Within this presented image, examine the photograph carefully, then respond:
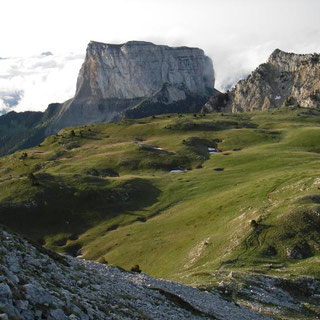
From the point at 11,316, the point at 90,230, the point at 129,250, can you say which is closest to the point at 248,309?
the point at 11,316

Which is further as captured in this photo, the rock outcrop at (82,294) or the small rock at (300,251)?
the small rock at (300,251)

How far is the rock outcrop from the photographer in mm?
19500

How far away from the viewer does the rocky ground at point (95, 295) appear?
19688 millimetres

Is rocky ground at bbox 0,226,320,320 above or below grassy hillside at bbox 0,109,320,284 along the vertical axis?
above

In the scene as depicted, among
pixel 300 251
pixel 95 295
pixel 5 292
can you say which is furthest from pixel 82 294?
pixel 300 251

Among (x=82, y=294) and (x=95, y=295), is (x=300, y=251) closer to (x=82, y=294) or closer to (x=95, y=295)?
(x=95, y=295)

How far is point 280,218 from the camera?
70500mm

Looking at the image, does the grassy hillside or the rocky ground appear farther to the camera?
the grassy hillside

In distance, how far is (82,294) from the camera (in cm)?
2611

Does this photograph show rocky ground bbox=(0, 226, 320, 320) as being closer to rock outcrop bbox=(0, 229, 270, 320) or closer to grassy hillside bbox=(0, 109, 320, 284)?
rock outcrop bbox=(0, 229, 270, 320)

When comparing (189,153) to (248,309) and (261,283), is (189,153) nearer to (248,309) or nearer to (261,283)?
(261,283)

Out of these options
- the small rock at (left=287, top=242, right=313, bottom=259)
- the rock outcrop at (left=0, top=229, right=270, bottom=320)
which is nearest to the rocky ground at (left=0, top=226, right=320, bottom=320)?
the rock outcrop at (left=0, top=229, right=270, bottom=320)

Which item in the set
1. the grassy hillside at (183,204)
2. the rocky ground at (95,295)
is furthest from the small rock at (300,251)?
the rocky ground at (95,295)

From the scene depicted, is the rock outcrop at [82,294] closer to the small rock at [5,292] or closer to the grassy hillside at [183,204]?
the small rock at [5,292]
